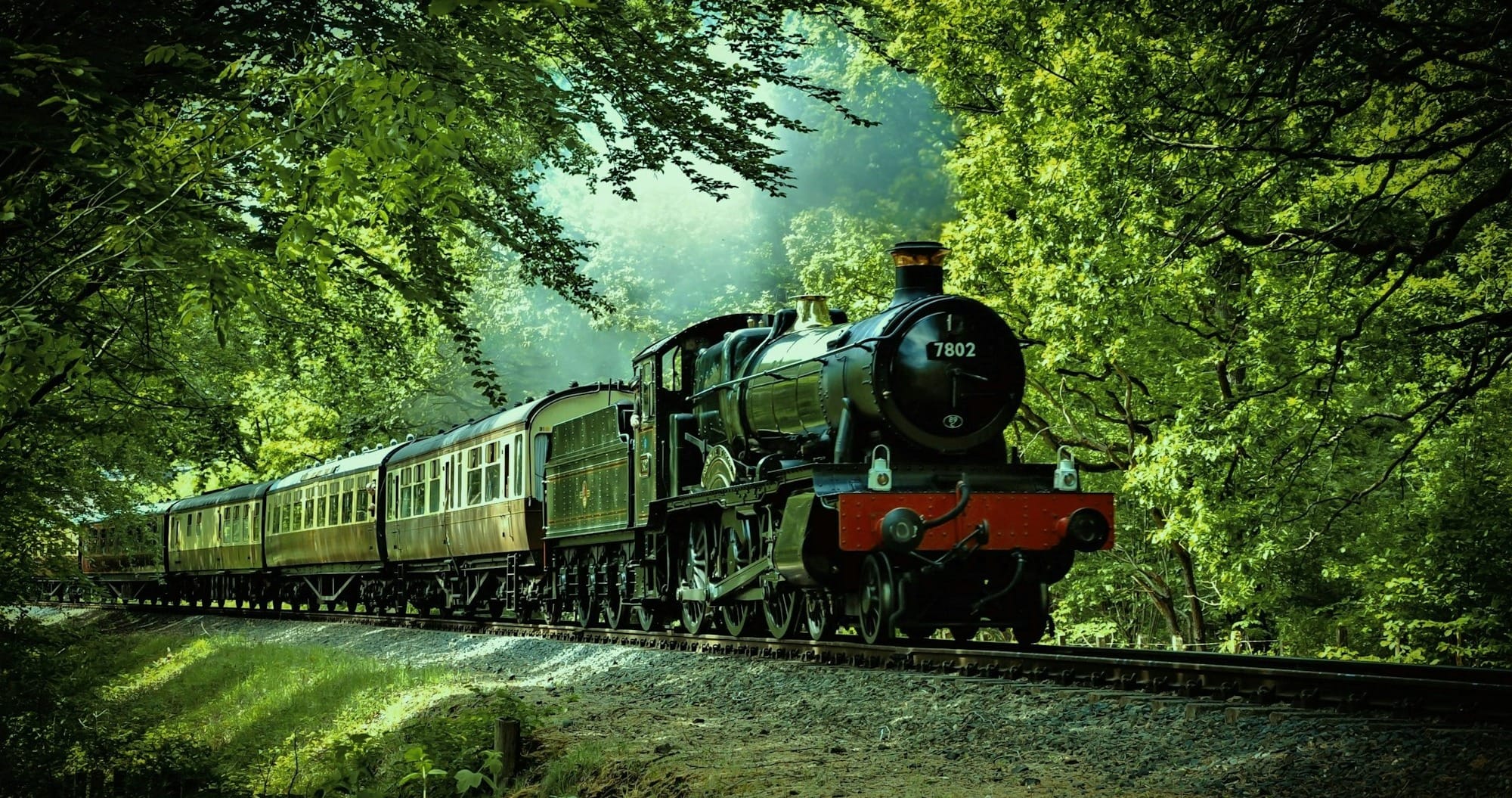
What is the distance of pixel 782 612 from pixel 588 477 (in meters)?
4.76

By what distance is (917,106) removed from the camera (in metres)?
40.8

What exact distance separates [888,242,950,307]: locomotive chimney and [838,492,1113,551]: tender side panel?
2.05 metres

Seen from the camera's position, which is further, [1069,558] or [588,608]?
[588,608]

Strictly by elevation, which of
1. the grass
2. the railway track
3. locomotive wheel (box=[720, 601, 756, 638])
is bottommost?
the grass

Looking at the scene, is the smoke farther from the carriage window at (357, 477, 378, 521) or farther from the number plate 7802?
the number plate 7802

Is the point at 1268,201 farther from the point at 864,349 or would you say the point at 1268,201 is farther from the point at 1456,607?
the point at 864,349

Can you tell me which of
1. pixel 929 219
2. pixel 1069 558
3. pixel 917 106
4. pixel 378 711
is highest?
pixel 917 106

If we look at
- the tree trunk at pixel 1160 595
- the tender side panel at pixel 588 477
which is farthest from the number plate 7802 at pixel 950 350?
the tree trunk at pixel 1160 595

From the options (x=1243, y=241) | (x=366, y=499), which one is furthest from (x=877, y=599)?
(x=366, y=499)

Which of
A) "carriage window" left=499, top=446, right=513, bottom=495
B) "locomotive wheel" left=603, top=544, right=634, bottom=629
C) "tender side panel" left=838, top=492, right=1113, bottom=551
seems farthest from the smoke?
"tender side panel" left=838, top=492, right=1113, bottom=551

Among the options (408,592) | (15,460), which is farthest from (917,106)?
(15,460)

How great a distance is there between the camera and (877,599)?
37.0 ft

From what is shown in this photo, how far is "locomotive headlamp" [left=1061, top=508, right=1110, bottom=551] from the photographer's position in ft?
36.4

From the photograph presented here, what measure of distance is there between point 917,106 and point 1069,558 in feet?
102
